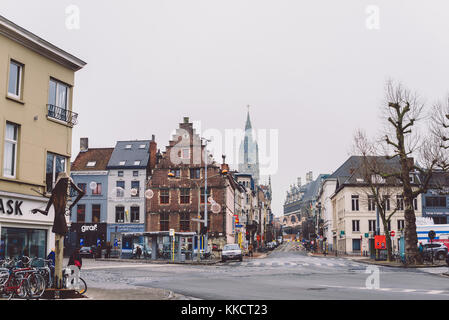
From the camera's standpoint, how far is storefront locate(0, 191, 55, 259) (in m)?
18.1

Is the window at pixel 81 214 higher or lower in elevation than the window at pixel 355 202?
lower

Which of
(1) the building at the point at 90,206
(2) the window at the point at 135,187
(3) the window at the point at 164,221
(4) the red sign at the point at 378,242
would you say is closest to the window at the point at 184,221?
(3) the window at the point at 164,221

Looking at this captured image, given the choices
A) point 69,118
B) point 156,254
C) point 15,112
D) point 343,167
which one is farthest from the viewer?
point 343,167

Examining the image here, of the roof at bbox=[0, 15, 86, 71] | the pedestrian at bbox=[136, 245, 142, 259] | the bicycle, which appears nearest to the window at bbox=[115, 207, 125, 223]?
the pedestrian at bbox=[136, 245, 142, 259]

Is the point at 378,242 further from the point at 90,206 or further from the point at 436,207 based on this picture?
the point at 90,206

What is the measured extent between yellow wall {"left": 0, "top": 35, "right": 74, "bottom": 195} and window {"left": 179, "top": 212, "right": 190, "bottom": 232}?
143 ft

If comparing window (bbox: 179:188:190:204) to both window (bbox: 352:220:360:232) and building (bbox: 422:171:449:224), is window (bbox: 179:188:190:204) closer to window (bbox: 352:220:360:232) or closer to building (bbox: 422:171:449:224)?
window (bbox: 352:220:360:232)

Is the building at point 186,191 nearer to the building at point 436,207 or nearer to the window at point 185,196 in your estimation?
the window at point 185,196

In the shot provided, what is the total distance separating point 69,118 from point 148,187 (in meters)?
44.7

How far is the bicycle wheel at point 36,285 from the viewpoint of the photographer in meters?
15.2

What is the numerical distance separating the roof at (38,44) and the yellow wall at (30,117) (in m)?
0.17
